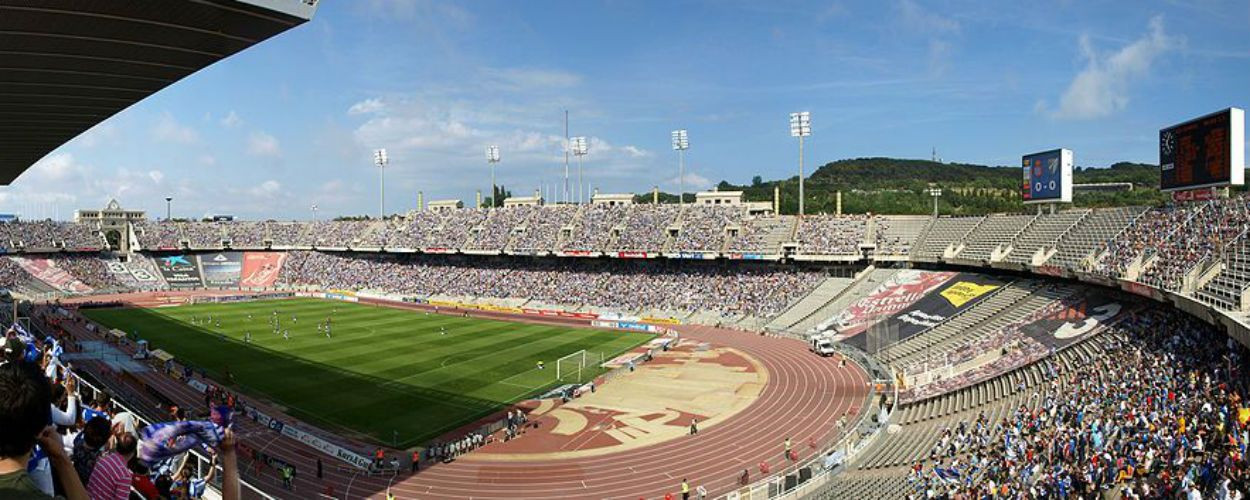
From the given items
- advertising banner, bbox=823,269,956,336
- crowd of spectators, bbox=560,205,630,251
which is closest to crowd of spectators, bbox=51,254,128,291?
crowd of spectators, bbox=560,205,630,251

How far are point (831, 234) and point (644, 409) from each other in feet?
109

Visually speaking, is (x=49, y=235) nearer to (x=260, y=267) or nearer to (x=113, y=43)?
(x=260, y=267)

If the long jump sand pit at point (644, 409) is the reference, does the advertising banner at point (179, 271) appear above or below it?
above

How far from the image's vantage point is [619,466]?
81.3 feet

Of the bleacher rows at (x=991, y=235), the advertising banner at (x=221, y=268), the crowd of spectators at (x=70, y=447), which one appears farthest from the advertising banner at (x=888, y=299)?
the advertising banner at (x=221, y=268)

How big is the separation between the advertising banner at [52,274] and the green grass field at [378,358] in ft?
60.5

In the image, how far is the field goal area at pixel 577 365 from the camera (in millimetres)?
36531

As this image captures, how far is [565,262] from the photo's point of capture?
72688 mm

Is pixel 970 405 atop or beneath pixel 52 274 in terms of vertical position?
beneath

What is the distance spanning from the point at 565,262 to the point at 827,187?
9604cm

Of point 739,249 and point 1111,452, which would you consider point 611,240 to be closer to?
point 739,249

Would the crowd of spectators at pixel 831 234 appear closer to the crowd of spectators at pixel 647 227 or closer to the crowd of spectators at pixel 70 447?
the crowd of spectators at pixel 647 227

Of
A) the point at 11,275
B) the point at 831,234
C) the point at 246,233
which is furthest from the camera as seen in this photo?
the point at 246,233

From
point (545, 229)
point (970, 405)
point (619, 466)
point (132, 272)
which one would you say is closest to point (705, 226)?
point (545, 229)
